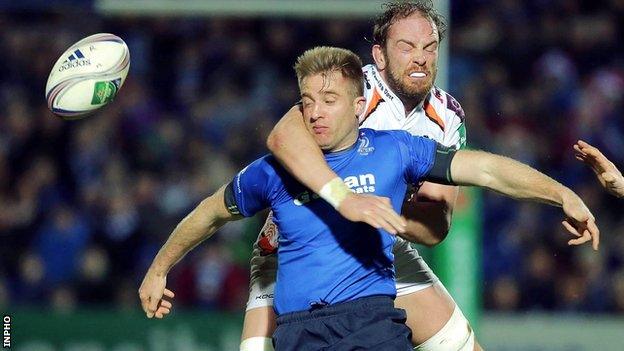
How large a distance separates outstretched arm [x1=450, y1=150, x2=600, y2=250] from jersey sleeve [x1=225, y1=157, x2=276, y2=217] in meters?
0.77

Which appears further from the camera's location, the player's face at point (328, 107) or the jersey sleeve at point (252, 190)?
the jersey sleeve at point (252, 190)

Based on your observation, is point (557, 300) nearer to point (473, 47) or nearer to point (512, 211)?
point (512, 211)

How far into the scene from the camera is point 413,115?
5.89 m

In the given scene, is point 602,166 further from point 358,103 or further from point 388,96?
point 388,96

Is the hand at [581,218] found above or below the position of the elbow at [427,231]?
below

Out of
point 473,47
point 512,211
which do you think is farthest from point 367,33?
point 512,211

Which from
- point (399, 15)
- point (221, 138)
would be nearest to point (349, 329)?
point (399, 15)

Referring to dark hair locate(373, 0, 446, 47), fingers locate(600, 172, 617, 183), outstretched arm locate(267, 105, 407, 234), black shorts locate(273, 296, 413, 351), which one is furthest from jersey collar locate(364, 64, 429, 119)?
black shorts locate(273, 296, 413, 351)

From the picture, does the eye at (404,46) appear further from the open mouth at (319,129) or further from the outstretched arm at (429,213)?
the open mouth at (319,129)

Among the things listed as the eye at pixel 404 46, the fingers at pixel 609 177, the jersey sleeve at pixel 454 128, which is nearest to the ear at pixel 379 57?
the eye at pixel 404 46

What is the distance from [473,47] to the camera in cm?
1298

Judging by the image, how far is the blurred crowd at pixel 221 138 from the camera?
11.1 metres

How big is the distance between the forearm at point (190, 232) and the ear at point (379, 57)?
114 cm

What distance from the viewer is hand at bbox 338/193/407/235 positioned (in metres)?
4.43
